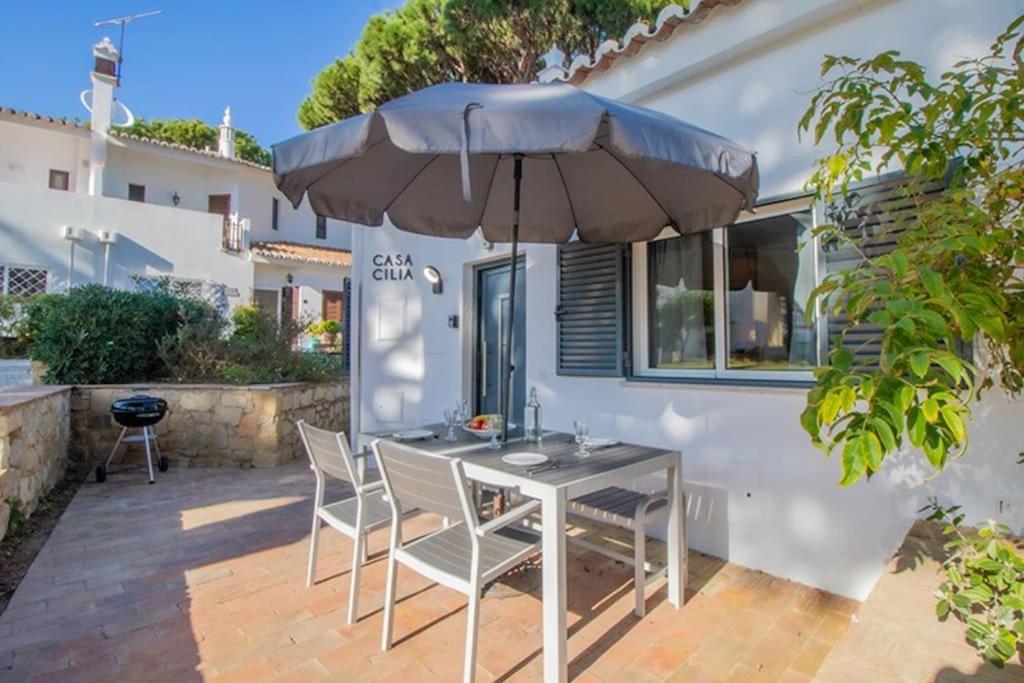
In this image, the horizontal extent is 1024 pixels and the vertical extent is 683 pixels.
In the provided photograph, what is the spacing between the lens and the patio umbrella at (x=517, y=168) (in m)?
2.12

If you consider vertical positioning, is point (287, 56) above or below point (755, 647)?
above

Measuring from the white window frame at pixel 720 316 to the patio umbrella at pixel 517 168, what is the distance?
0.43m

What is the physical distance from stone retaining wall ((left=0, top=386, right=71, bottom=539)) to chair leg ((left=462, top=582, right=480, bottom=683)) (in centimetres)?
355

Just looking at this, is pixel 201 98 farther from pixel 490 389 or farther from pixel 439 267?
pixel 490 389

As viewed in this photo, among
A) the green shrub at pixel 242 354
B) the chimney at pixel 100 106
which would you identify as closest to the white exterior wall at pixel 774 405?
the green shrub at pixel 242 354

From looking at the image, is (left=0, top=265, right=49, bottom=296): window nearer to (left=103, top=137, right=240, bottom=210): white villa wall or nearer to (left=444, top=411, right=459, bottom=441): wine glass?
(left=103, top=137, right=240, bottom=210): white villa wall

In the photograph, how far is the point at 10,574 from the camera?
3.32 metres

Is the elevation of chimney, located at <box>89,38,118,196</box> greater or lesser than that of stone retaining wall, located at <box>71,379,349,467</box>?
greater

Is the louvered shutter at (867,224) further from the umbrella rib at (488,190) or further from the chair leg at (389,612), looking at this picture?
the chair leg at (389,612)

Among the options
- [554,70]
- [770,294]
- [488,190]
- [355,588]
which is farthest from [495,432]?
[554,70]

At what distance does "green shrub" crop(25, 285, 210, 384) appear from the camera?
6.48 metres

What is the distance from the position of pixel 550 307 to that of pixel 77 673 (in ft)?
12.2

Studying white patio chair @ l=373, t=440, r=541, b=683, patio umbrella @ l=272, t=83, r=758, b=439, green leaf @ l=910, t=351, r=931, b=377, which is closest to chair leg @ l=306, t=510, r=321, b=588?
white patio chair @ l=373, t=440, r=541, b=683

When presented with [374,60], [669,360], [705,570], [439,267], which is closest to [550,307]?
[669,360]
